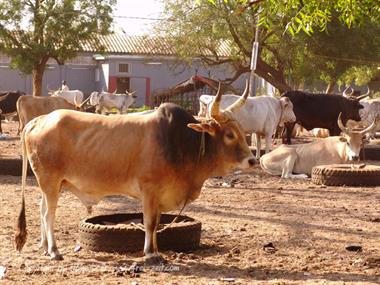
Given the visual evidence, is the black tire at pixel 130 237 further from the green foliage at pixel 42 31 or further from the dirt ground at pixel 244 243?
the green foliage at pixel 42 31

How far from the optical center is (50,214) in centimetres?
732

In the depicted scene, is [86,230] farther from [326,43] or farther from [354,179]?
[326,43]

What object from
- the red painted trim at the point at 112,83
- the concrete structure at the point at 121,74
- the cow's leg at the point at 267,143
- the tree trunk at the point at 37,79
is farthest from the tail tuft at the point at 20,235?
the red painted trim at the point at 112,83

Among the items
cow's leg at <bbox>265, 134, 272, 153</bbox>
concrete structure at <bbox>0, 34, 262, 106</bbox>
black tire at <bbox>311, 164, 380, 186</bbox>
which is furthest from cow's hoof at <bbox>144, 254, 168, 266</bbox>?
concrete structure at <bbox>0, 34, 262, 106</bbox>

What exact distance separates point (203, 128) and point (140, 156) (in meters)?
0.63

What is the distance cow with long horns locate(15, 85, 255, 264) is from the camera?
23.3 ft

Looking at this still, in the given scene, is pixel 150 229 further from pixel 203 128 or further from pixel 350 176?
pixel 350 176

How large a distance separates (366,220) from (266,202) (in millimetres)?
1936

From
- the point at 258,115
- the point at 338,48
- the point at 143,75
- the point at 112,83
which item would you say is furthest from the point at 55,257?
the point at 143,75

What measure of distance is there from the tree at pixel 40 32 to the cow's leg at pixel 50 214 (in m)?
30.7

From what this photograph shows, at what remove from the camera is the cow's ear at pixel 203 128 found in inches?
278

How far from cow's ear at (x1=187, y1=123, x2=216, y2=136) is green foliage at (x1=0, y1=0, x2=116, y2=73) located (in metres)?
31.0

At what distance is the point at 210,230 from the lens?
879 centimetres

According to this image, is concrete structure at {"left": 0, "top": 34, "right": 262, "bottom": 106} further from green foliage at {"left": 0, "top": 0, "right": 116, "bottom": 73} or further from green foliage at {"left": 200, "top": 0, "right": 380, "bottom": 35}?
green foliage at {"left": 200, "top": 0, "right": 380, "bottom": 35}
